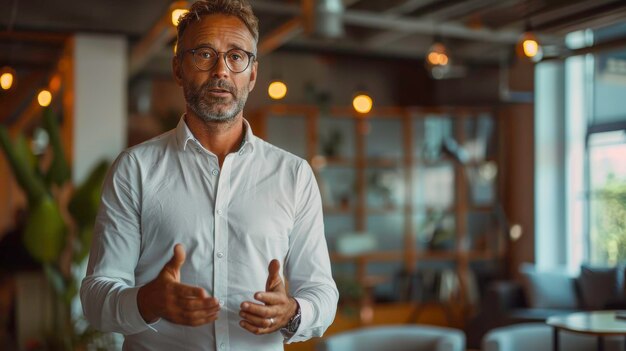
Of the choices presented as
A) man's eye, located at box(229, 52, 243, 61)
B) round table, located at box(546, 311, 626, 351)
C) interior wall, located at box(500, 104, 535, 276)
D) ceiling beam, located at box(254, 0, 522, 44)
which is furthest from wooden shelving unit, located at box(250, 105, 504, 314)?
man's eye, located at box(229, 52, 243, 61)

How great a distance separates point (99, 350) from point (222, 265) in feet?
14.7

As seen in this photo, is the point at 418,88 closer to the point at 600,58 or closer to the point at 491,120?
the point at 491,120

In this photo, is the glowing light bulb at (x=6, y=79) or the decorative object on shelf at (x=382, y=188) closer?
the glowing light bulb at (x=6, y=79)

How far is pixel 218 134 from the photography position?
6.47ft

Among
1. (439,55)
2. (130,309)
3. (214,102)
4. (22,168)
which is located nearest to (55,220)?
(22,168)

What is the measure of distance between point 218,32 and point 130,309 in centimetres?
66

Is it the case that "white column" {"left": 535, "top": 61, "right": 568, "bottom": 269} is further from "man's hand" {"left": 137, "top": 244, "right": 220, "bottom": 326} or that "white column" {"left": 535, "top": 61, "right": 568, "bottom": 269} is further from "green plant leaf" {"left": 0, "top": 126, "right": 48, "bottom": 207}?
"man's hand" {"left": 137, "top": 244, "right": 220, "bottom": 326}

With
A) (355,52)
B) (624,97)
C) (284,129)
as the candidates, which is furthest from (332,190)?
(624,97)

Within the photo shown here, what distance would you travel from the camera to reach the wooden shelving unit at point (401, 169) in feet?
31.0

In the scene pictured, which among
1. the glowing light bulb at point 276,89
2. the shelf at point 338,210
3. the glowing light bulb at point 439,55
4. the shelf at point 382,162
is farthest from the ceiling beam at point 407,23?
the shelf at point 338,210

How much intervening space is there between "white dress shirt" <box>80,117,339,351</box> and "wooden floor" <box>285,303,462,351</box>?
6975mm

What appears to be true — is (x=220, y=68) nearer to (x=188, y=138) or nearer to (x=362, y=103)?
(x=188, y=138)

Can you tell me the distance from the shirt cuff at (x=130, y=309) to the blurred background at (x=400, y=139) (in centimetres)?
568

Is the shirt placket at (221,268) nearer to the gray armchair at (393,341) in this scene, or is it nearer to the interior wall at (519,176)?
the gray armchair at (393,341)
